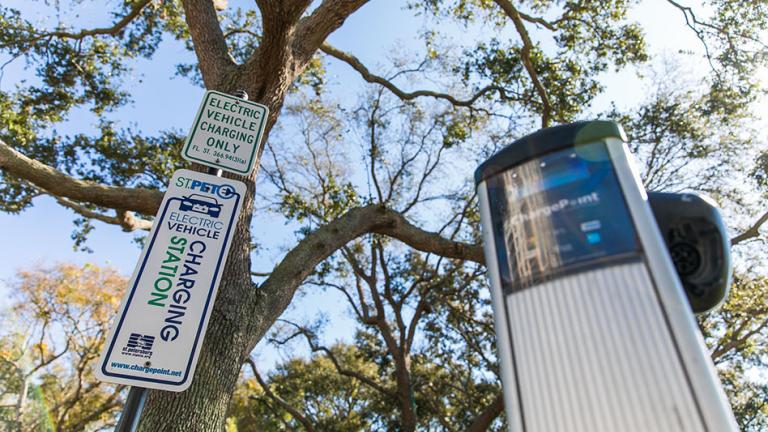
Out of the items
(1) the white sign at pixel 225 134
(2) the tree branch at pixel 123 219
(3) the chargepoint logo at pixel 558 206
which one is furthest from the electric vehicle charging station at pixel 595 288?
(2) the tree branch at pixel 123 219

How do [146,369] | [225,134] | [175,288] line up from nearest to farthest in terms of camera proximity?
[146,369]
[175,288]
[225,134]

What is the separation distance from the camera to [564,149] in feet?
3.26

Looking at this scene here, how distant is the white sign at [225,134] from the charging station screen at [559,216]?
1.18 m

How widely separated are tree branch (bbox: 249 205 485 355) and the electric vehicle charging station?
226 cm

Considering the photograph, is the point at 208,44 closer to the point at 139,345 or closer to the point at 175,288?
the point at 175,288

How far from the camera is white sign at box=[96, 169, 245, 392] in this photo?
4.30ft

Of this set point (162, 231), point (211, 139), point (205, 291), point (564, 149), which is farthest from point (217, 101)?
point (564, 149)

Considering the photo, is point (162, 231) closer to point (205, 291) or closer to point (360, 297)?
point (205, 291)

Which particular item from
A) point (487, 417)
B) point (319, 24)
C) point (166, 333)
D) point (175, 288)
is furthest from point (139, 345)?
point (487, 417)

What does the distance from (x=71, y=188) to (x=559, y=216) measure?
151 inches

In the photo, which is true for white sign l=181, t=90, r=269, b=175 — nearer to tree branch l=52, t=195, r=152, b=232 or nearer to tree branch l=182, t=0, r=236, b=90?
tree branch l=182, t=0, r=236, b=90

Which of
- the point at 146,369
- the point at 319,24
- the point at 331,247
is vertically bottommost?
the point at 146,369

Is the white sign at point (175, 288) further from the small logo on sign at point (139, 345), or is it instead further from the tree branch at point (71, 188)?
the tree branch at point (71, 188)

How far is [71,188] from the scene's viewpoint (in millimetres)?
3566
